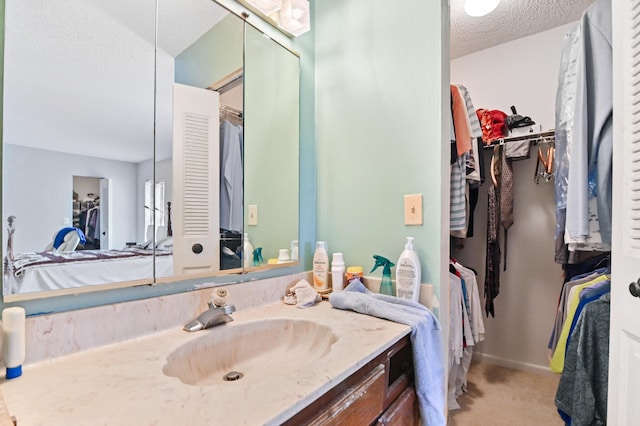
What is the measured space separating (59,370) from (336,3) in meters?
1.58

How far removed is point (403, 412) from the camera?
2.80 feet

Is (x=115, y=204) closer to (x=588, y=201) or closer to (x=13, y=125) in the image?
(x=13, y=125)

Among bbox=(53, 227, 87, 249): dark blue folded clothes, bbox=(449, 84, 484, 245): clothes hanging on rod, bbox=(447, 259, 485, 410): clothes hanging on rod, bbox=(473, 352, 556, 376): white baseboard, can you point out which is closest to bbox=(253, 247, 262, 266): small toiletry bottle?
bbox=(53, 227, 87, 249): dark blue folded clothes

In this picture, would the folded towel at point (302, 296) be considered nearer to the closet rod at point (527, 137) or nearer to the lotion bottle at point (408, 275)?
the lotion bottle at point (408, 275)

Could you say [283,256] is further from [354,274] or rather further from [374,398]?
[374,398]

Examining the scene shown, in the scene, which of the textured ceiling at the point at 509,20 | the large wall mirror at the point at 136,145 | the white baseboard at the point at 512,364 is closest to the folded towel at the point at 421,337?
the large wall mirror at the point at 136,145

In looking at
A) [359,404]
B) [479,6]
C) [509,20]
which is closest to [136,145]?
[359,404]

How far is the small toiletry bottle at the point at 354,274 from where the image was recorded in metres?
1.20

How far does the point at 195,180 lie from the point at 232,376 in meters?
0.61

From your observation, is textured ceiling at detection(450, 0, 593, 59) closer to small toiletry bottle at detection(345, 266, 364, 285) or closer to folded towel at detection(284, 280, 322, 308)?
small toiletry bottle at detection(345, 266, 364, 285)

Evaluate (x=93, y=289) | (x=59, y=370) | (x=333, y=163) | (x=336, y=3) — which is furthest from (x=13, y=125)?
(x=336, y=3)

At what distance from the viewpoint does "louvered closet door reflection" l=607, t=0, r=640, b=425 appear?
2.72ft

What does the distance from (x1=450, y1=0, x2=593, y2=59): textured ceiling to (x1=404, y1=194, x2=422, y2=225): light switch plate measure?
62.8 inches

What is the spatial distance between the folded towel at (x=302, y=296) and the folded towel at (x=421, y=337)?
0.09 m
